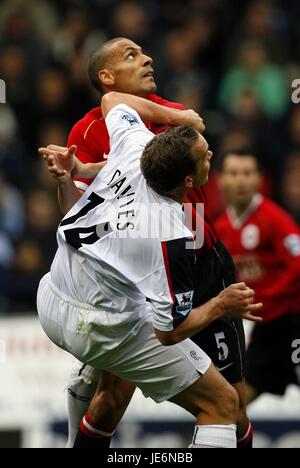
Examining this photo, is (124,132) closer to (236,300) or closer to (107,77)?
(107,77)

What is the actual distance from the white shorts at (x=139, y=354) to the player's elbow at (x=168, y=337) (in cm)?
20

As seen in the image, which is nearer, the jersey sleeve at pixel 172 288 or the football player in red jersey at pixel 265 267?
the jersey sleeve at pixel 172 288

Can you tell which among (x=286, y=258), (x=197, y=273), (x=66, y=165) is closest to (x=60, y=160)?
(x=66, y=165)

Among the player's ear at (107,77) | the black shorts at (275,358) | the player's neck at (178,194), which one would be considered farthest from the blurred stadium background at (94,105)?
the player's neck at (178,194)

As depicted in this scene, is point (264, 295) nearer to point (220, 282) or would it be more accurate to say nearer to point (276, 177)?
point (220, 282)

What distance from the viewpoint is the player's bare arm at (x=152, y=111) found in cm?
561

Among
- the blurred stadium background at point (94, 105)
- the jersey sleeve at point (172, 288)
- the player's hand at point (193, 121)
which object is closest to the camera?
the jersey sleeve at point (172, 288)

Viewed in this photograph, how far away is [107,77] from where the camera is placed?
593cm

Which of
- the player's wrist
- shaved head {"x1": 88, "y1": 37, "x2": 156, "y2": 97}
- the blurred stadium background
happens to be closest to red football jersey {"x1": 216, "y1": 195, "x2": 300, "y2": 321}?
the blurred stadium background

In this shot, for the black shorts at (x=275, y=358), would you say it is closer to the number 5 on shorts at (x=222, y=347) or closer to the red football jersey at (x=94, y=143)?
the number 5 on shorts at (x=222, y=347)

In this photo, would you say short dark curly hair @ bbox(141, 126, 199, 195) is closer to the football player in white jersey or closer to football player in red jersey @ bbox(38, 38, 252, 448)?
the football player in white jersey

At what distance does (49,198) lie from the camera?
10.4 meters
